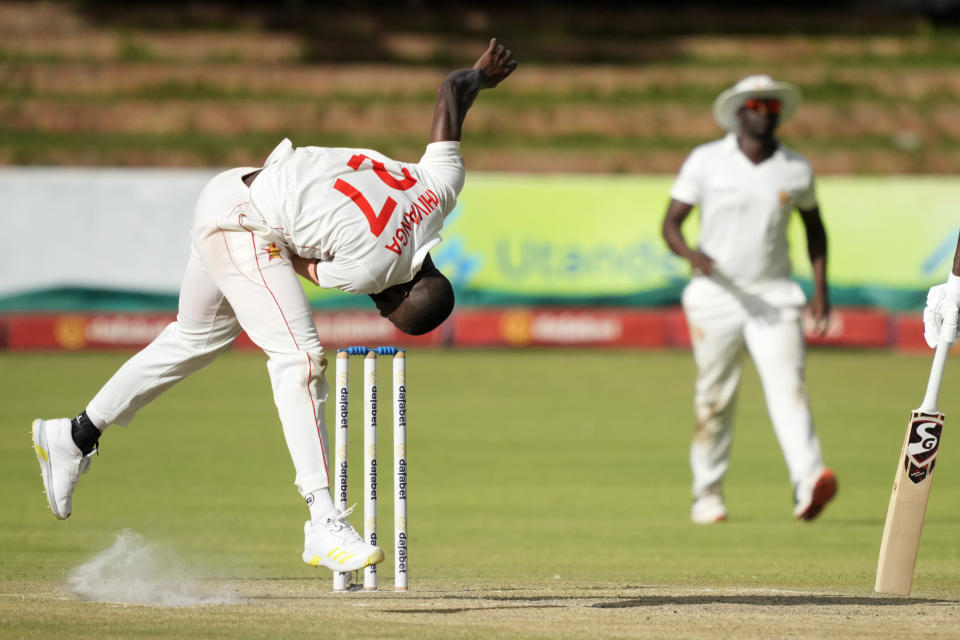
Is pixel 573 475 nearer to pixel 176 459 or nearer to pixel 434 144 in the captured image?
pixel 176 459

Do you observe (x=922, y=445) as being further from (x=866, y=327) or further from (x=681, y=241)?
(x=866, y=327)

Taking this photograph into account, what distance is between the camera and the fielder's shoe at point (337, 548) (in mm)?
5410

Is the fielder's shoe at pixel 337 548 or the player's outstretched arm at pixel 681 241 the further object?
the player's outstretched arm at pixel 681 241

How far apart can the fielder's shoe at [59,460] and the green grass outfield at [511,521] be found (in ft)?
1.29

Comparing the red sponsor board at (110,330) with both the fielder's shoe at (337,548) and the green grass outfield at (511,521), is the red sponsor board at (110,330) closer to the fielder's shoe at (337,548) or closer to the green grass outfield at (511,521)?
the green grass outfield at (511,521)

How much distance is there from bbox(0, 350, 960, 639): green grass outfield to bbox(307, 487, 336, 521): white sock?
0.36m

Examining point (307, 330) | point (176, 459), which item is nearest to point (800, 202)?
point (307, 330)

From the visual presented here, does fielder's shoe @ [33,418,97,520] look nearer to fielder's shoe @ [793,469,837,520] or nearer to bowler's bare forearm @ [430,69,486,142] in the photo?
bowler's bare forearm @ [430,69,486,142]

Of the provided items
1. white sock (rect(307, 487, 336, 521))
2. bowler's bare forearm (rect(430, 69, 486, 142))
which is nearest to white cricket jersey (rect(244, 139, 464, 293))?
bowler's bare forearm (rect(430, 69, 486, 142))

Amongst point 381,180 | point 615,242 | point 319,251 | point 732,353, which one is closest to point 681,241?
point 732,353

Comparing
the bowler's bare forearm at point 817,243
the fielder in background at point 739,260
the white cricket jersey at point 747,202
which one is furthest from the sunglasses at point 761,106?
the bowler's bare forearm at point 817,243

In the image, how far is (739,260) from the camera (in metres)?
9.05

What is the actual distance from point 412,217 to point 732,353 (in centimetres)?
387

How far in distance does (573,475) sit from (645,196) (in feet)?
34.8
